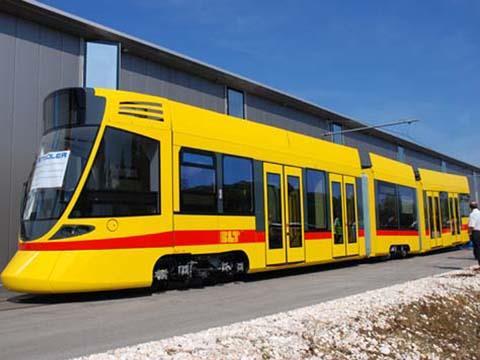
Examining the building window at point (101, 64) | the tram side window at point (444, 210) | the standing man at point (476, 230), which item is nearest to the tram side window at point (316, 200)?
the standing man at point (476, 230)

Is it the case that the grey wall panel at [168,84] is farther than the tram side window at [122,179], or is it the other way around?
the grey wall panel at [168,84]

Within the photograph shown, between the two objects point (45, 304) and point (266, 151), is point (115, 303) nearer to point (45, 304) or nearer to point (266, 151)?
point (45, 304)

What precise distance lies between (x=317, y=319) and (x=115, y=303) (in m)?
3.60

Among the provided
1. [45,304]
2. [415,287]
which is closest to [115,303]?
[45,304]

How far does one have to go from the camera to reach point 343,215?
587 inches

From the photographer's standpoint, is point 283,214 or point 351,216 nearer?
point 283,214

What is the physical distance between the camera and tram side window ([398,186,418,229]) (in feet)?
61.3

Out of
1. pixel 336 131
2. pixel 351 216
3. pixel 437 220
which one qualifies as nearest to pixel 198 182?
pixel 351 216

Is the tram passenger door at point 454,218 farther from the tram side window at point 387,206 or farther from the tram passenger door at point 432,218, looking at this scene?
the tram side window at point 387,206

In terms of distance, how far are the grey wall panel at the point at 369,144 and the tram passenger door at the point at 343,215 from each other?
1467 centimetres

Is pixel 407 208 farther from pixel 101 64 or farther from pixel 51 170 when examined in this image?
pixel 51 170

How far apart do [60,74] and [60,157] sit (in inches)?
287

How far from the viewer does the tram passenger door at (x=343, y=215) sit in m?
14.5

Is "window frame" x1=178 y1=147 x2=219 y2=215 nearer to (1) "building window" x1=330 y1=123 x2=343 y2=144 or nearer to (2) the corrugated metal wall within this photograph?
(2) the corrugated metal wall
